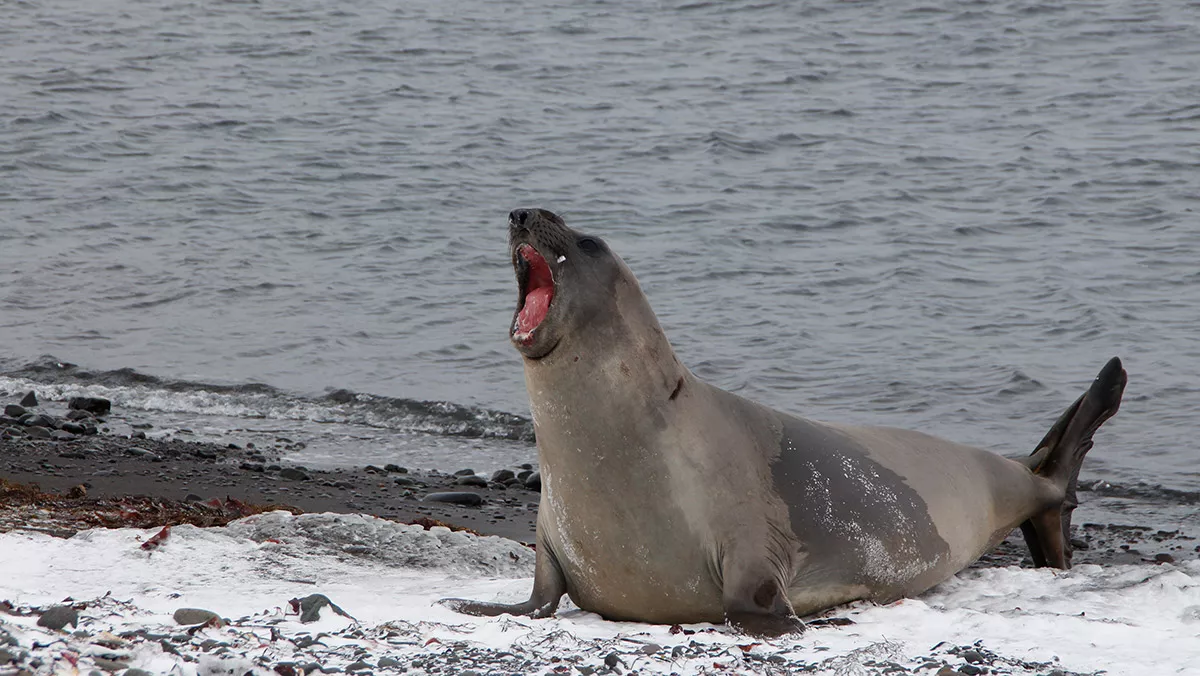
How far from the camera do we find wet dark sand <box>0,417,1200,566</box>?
781cm

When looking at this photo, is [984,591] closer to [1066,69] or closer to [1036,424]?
[1036,424]

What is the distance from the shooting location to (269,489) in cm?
877

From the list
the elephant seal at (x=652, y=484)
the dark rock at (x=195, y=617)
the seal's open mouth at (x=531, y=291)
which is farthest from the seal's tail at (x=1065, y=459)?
the dark rock at (x=195, y=617)

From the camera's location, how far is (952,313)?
13742mm

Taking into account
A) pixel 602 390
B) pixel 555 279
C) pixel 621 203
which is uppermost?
pixel 555 279

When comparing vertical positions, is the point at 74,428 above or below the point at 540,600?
below

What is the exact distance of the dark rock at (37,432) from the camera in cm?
974

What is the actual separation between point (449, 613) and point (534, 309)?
1082 mm

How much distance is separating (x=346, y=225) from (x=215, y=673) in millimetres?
14260

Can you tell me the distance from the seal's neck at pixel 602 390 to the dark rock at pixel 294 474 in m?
4.05

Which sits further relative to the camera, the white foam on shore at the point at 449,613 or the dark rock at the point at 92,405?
the dark rock at the point at 92,405

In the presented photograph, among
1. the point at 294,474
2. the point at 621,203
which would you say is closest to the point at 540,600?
the point at 294,474

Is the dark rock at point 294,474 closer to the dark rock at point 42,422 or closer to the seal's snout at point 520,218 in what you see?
the dark rock at point 42,422

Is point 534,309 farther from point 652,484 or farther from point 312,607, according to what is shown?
point 312,607
